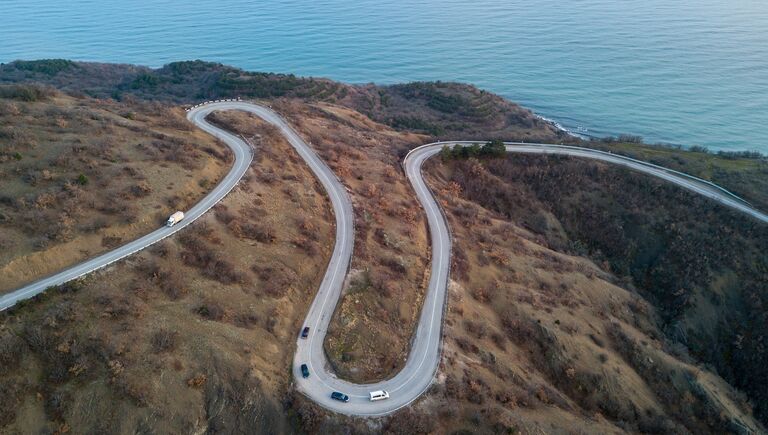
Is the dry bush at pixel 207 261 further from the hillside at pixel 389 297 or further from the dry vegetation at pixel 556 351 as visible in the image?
the dry vegetation at pixel 556 351

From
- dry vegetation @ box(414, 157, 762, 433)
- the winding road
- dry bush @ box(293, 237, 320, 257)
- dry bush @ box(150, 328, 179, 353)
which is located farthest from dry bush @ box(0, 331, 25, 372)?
dry vegetation @ box(414, 157, 762, 433)

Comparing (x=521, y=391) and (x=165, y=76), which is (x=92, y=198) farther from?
(x=165, y=76)

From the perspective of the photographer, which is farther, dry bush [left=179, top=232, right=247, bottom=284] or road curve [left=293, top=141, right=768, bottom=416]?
dry bush [left=179, top=232, right=247, bottom=284]

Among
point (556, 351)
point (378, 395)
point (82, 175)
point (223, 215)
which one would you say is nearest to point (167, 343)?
point (378, 395)

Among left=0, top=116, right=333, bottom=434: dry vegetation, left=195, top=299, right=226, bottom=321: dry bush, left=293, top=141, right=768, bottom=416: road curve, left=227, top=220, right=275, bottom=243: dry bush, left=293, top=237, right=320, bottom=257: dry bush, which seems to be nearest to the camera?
left=0, top=116, right=333, bottom=434: dry vegetation

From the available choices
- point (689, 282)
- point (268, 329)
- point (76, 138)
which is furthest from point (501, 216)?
point (76, 138)

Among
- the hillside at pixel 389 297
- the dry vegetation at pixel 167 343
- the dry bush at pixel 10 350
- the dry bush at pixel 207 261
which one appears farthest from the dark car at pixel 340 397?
the dry bush at pixel 10 350

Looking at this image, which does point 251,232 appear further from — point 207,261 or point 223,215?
point 207,261

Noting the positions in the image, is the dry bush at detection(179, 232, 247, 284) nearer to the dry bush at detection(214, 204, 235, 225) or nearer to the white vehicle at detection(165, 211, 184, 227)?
the white vehicle at detection(165, 211, 184, 227)
